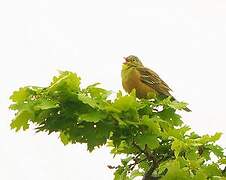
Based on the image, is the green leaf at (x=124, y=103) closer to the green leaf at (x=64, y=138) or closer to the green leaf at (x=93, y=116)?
the green leaf at (x=93, y=116)

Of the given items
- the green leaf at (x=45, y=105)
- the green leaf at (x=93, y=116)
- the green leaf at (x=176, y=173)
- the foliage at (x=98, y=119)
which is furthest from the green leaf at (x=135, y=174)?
the green leaf at (x=45, y=105)

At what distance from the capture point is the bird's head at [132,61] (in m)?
7.84

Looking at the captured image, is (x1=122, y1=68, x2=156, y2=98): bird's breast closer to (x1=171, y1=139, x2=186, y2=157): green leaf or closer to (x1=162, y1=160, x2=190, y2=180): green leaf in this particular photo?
(x1=171, y1=139, x2=186, y2=157): green leaf

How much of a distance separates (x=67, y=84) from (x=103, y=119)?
0.46m

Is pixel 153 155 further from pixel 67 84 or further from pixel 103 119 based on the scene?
pixel 67 84

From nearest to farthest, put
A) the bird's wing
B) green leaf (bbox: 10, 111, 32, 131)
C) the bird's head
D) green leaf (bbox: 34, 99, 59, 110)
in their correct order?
green leaf (bbox: 34, 99, 59, 110) → green leaf (bbox: 10, 111, 32, 131) → the bird's wing → the bird's head

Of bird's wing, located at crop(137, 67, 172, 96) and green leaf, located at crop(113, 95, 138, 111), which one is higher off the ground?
bird's wing, located at crop(137, 67, 172, 96)

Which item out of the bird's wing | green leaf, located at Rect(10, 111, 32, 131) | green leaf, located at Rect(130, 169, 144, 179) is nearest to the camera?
green leaf, located at Rect(10, 111, 32, 131)

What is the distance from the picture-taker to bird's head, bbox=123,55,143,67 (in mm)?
7840

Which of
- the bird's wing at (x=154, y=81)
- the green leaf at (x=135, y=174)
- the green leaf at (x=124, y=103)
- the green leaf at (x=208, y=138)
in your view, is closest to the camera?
the green leaf at (x=124, y=103)

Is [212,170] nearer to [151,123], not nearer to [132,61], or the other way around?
[151,123]

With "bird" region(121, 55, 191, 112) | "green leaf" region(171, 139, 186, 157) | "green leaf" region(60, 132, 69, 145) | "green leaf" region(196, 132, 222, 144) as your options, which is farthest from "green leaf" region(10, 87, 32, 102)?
"bird" region(121, 55, 191, 112)

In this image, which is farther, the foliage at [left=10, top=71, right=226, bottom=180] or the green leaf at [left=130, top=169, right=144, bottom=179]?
the green leaf at [left=130, top=169, right=144, bottom=179]

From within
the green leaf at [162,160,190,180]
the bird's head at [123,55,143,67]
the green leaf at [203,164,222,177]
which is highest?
the bird's head at [123,55,143,67]
